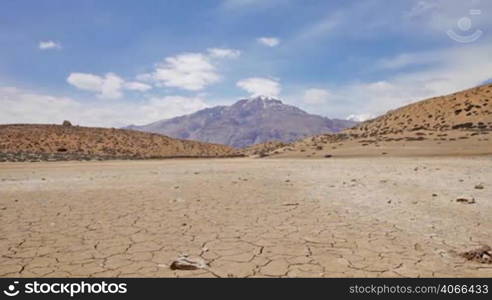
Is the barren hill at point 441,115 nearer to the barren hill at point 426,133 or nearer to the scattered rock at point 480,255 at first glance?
the barren hill at point 426,133

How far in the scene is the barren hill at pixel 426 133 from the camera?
26766 mm

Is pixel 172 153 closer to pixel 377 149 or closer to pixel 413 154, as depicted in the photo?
pixel 377 149

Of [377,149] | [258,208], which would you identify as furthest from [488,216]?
[377,149]

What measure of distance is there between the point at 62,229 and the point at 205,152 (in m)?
42.4

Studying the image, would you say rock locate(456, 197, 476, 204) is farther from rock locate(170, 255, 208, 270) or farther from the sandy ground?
rock locate(170, 255, 208, 270)

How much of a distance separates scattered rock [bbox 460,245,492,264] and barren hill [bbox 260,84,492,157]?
21.7m

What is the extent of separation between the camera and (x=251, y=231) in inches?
243

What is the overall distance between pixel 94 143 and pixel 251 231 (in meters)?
43.4

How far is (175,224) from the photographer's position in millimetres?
6691

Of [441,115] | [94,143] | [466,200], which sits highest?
[441,115]

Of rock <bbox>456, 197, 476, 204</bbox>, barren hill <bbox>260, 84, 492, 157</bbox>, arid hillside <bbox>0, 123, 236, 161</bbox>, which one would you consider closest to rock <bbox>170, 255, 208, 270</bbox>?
rock <bbox>456, 197, 476, 204</bbox>

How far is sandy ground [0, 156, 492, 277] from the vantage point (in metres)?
4.48

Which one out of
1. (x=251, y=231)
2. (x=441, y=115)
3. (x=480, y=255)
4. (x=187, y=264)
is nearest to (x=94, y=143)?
(x=441, y=115)

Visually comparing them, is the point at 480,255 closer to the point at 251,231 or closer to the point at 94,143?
the point at 251,231
